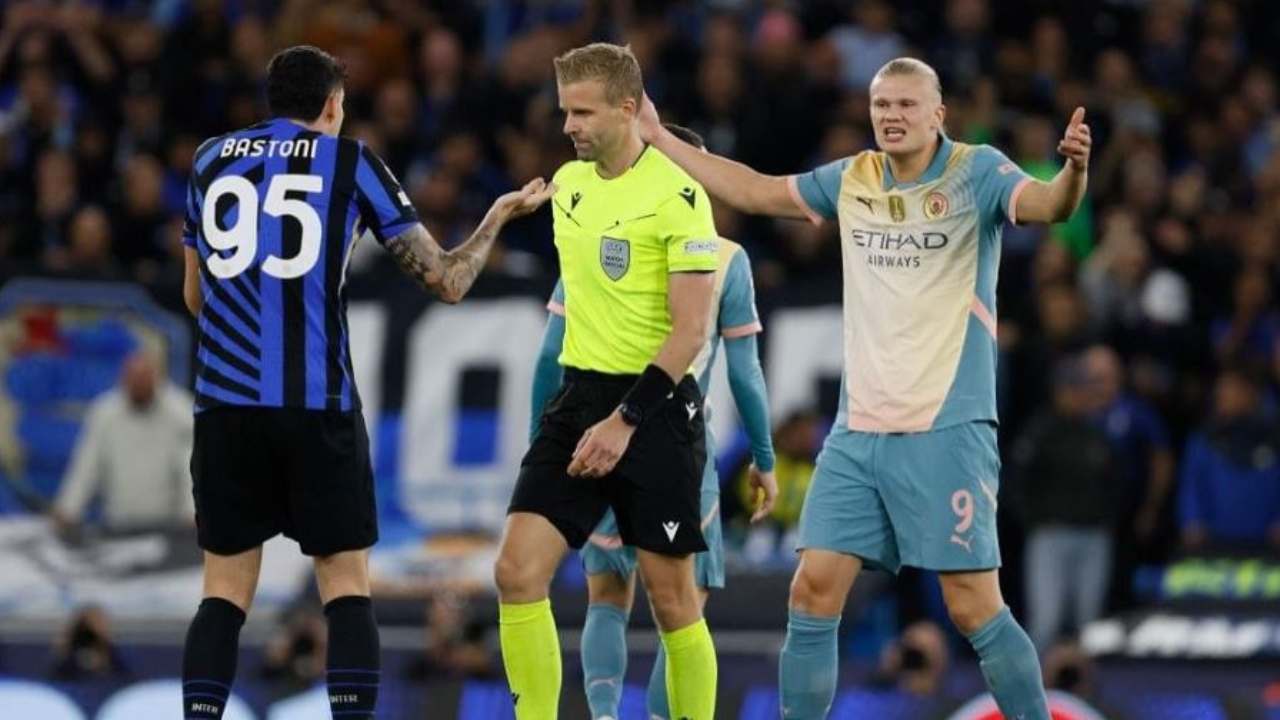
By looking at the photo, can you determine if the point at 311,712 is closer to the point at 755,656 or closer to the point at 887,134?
the point at 755,656

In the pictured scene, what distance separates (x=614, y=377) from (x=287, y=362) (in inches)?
47.5

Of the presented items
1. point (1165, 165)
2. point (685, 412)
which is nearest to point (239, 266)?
point (685, 412)

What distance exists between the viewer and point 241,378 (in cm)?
888

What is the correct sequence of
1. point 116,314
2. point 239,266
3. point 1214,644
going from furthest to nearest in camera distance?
1. point 116,314
2. point 1214,644
3. point 239,266

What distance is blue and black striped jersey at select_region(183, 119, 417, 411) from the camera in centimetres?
884

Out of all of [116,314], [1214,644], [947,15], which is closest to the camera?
[1214,644]

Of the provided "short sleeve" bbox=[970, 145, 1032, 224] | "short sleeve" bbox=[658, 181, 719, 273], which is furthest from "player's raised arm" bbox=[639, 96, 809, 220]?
"short sleeve" bbox=[970, 145, 1032, 224]

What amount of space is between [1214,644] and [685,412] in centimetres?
657

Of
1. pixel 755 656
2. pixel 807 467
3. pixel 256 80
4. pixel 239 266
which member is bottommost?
pixel 755 656

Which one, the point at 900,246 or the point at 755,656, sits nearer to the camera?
the point at 900,246

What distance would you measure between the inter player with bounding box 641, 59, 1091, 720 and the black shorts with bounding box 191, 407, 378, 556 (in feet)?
5.31

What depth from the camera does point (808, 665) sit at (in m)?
9.31

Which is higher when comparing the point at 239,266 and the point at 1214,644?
the point at 239,266

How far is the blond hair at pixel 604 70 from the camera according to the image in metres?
9.16
